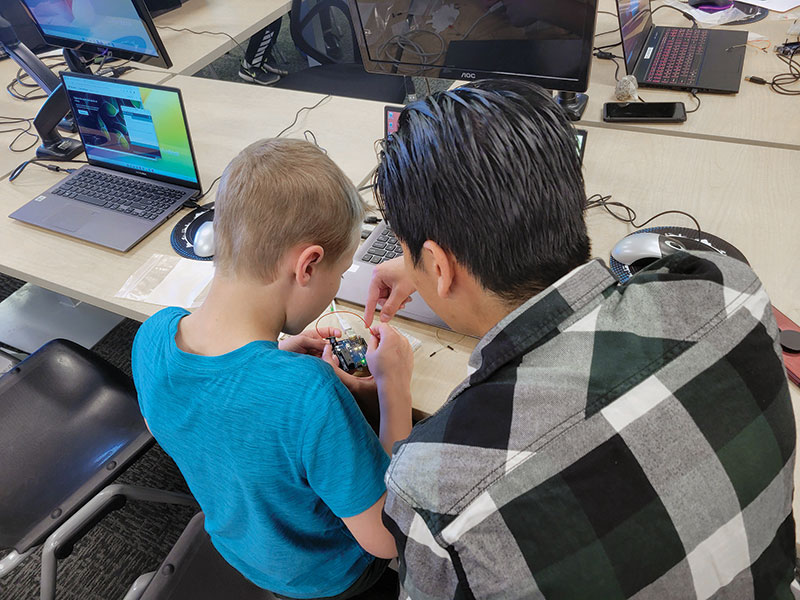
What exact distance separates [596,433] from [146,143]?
4.31ft

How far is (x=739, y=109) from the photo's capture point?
Result: 1.54 meters

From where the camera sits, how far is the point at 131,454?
1.20m

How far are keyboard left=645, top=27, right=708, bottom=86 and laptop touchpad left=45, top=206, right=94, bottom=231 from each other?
160 centimetres

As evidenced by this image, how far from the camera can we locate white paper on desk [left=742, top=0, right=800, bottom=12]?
191 cm

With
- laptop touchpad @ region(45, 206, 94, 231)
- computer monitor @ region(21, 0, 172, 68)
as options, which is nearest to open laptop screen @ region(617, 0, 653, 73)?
computer monitor @ region(21, 0, 172, 68)

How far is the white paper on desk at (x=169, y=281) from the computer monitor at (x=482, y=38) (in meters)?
0.79

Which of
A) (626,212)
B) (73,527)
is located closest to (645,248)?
(626,212)

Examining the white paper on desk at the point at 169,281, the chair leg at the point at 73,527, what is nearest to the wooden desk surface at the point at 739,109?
the white paper on desk at the point at 169,281

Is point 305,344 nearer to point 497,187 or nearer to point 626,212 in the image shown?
point 497,187

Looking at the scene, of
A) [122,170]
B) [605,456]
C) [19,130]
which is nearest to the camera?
[605,456]

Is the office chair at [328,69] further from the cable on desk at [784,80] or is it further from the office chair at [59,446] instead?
the office chair at [59,446]

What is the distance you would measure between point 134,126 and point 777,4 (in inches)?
83.2

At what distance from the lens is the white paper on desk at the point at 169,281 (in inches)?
46.9

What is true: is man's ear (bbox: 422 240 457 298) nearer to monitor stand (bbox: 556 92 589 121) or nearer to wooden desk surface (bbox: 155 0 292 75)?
monitor stand (bbox: 556 92 589 121)
